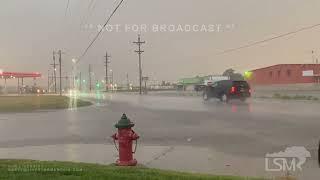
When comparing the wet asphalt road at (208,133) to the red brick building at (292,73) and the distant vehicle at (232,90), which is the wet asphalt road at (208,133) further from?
the red brick building at (292,73)

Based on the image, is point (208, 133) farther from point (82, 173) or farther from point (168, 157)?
point (82, 173)

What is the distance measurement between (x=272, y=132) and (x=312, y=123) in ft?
9.33

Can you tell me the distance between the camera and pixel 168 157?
11.0 meters

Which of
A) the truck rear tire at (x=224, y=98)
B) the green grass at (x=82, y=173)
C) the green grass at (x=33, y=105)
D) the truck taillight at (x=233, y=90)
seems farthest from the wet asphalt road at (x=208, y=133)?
the green grass at (x=33, y=105)

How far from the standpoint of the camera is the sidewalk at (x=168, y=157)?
918 centimetres

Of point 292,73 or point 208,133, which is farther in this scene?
point 292,73

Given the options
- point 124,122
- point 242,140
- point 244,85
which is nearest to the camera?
point 124,122

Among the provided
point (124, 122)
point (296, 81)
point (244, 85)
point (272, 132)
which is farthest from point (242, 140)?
point (296, 81)

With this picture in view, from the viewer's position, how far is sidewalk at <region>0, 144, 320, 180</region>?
9.18m

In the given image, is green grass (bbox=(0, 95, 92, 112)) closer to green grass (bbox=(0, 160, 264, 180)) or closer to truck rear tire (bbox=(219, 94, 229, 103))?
truck rear tire (bbox=(219, 94, 229, 103))

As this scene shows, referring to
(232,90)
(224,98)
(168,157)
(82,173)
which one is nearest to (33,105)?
(224,98)

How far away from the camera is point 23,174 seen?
777cm

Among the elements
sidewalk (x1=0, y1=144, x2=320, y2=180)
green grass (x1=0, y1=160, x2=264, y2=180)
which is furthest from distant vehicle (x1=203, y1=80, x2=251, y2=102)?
green grass (x1=0, y1=160, x2=264, y2=180)

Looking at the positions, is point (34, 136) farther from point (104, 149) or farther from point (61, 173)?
point (61, 173)
